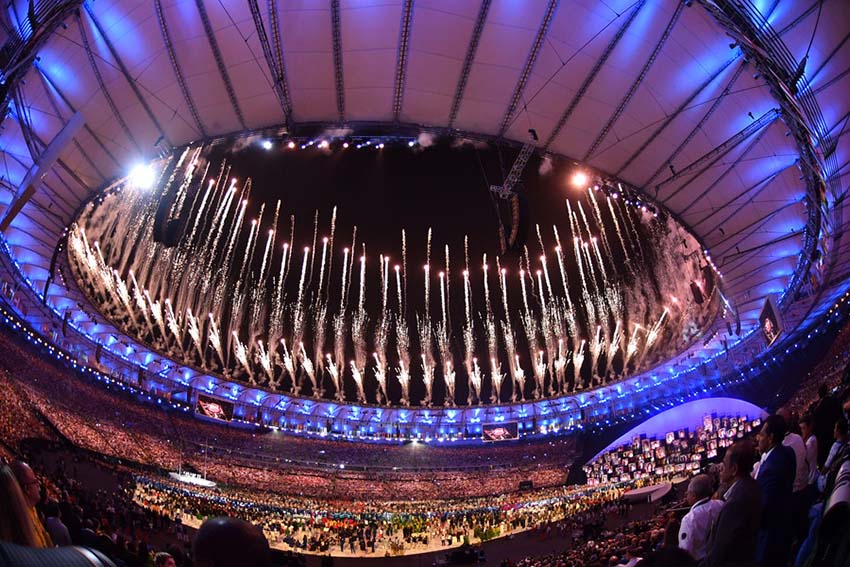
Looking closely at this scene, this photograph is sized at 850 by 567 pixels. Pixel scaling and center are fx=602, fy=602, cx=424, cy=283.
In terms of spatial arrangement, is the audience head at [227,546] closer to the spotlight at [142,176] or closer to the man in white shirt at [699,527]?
the man in white shirt at [699,527]

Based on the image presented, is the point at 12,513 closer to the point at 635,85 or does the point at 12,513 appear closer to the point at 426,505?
the point at 635,85

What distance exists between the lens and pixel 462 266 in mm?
46688

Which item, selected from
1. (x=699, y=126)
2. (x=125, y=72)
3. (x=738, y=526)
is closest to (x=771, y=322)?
(x=699, y=126)

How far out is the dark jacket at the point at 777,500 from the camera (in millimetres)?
4617

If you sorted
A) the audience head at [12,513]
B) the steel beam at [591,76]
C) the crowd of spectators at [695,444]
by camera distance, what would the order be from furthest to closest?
the crowd of spectators at [695,444] → the steel beam at [591,76] → the audience head at [12,513]

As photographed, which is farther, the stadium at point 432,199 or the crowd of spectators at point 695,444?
the crowd of spectators at point 695,444

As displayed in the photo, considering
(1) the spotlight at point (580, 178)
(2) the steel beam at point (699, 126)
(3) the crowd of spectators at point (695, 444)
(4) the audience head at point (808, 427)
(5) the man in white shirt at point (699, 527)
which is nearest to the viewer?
(5) the man in white shirt at point (699, 527)

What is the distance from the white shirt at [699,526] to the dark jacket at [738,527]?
3.34 feet

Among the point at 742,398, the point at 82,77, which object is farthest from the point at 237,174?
the point at 742,398

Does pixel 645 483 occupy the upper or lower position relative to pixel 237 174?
lower

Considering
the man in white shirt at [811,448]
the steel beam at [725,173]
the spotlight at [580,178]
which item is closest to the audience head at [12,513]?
the man in white shirt at [811,448]

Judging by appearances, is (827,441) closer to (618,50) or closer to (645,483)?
(618,50)

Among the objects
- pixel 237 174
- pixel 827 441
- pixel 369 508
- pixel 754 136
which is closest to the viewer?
pixel 827 441

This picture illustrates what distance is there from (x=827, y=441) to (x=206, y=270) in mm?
43739
